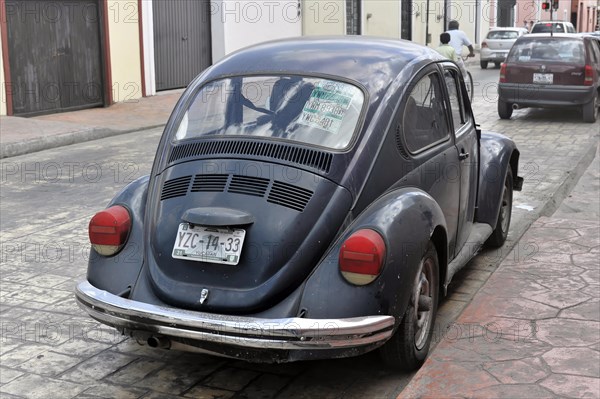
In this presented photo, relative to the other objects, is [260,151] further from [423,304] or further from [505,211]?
[505,211]

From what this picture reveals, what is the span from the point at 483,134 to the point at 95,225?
339 centimetres

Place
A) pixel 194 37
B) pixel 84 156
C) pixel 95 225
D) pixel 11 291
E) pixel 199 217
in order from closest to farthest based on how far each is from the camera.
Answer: pixel 199 217, pixel 95 225, pixel 11 291, pixel 84 156, pixel 194 37

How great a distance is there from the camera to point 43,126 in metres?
13.8

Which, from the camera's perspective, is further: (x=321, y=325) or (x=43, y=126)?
(x=43, y=126)

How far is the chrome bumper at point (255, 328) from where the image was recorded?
368 cm

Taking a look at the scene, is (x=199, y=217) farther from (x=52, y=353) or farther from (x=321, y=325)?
(x=52, y=353)

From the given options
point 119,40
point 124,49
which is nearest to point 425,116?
point 119,40

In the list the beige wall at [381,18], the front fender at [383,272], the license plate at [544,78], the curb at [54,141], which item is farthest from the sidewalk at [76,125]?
the beige wall at [381,18]

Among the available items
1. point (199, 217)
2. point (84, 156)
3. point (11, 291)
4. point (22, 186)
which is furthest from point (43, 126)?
point (199, 217)

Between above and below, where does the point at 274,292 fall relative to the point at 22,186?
above

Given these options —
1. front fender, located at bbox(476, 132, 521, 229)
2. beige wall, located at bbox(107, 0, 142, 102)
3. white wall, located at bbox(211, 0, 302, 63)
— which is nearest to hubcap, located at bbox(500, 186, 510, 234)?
front fender, located at bbox(476, 132, 521, 229)

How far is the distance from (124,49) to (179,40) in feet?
9.53

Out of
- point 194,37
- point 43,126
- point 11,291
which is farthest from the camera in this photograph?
point 194,37

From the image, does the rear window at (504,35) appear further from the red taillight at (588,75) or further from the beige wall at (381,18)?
the red taillight at (588,75)
